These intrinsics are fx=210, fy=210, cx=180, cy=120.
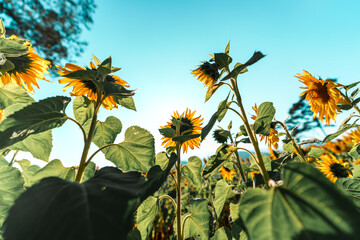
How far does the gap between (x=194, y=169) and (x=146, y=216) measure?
A: 178 millimetres

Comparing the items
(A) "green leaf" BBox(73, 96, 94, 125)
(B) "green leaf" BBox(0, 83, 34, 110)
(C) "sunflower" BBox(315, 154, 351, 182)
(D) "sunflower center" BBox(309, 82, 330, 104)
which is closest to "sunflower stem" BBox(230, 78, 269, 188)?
(A) "green leaf" BBox(73, 96, 94, 125)

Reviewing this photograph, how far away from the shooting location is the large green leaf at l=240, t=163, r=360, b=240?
0.20 metres

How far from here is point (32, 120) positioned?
0.33m

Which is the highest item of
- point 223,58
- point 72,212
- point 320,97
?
point 320,97

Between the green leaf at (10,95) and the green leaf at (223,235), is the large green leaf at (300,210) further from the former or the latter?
the green leaf at (10,95)

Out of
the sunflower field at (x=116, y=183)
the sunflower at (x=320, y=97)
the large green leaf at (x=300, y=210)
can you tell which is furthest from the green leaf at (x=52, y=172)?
the sunflower at (x=320, y=97)

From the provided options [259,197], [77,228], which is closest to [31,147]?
[77,228]

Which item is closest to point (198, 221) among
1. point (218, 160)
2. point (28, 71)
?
A: point (218, 160)

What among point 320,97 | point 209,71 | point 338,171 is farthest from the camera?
point 338,171

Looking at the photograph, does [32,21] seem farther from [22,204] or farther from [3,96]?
[22,204]

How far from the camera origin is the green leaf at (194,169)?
0.59 meters

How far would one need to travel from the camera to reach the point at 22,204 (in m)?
0.22

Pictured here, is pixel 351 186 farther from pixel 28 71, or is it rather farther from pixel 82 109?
pixel 28 71

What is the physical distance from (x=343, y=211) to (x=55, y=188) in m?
0.30
